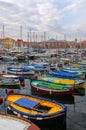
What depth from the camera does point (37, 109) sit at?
59.1 ft

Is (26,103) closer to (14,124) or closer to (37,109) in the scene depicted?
(37,109)

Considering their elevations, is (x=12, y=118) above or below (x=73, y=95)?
above

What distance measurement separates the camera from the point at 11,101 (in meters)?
19.9

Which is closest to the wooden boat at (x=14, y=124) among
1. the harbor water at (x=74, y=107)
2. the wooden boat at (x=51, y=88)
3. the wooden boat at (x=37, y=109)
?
the wooden boat at (x=37, y=109)

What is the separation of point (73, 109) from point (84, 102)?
3045mm

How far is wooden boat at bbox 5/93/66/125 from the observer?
1625 centimetres

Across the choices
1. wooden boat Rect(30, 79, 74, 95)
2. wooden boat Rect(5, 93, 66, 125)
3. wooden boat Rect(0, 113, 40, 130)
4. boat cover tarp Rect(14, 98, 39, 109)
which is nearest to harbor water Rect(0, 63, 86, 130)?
wooden boat Rect(30, 79, 74, 95)

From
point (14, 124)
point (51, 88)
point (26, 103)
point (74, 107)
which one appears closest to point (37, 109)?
point (26, 103)

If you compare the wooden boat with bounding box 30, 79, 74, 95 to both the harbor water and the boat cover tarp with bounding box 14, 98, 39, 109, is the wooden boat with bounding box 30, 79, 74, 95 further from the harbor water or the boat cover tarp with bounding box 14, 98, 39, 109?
the boat cover tarp with bounding box 14, 98, 39, 109

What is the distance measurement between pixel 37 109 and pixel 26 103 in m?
1.41

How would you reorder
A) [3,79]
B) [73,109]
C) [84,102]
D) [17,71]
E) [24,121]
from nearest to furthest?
[24,121] → [73,109] → [84,102] → [3,79] → [17,71]

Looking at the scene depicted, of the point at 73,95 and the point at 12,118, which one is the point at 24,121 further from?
the point at 73,95

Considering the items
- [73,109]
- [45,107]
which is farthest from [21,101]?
[73,109]

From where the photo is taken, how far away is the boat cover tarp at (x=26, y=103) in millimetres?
18328
